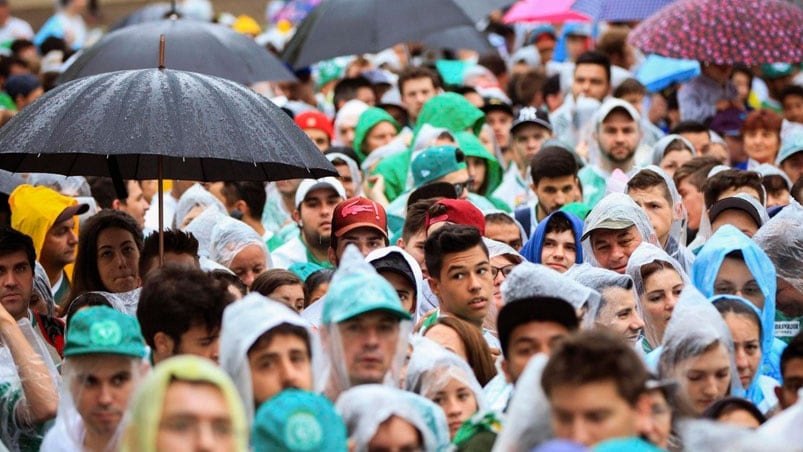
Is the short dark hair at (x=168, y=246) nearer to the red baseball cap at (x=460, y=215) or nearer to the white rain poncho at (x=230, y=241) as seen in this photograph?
the white rain poncho at (x=230, y=241)

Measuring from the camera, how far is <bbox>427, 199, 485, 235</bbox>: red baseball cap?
8398mm

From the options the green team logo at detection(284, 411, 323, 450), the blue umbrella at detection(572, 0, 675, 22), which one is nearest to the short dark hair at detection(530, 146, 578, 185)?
the blue umbrella at detection(572, 0, 675, 22)

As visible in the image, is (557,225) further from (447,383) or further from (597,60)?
(597,60)

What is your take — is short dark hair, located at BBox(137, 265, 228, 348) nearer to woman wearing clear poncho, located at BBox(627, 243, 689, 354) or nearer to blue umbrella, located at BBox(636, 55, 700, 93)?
woman wearing clear poncho, located at BBox(627, 243, 689, 354)

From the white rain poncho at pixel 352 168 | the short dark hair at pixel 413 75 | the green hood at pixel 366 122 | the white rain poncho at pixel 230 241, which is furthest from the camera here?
the short dark hair at pixel 413 75

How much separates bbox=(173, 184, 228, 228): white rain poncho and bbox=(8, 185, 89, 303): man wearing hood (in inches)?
42.2

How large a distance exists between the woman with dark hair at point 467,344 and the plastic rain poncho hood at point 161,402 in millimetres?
2011

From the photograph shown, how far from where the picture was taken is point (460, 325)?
6785mm

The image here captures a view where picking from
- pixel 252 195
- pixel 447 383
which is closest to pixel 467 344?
pixel 447 383

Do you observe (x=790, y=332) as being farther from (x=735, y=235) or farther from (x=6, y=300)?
(x=6, y=300)

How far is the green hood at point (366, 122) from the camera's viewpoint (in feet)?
40.0

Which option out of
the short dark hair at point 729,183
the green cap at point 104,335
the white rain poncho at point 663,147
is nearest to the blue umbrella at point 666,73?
the white rain poncho at point 663,147

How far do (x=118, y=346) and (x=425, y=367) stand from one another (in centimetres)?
111

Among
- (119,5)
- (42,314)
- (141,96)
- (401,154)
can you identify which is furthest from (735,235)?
(119,5)
